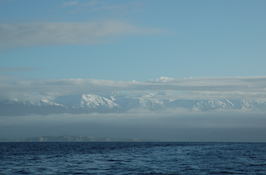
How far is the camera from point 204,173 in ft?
185

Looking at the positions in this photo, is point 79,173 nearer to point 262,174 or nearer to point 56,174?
point 56,174

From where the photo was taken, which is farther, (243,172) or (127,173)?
(243,172)

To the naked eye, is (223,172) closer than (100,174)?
No

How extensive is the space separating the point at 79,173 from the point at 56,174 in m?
4.19

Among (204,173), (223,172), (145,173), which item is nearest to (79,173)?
(145,173)

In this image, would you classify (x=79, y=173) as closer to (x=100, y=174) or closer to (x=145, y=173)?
(x=100, y=174)

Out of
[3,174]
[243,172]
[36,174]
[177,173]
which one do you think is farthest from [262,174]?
[3,174]

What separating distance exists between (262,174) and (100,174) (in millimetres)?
30949

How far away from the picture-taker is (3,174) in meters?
53.6

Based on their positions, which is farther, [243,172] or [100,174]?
[243,172]

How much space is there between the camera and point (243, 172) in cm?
5922

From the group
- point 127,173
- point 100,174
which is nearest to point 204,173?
point 127,173

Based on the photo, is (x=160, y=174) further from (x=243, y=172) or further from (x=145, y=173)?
(x=243, y=172)

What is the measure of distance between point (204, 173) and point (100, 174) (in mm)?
19937
